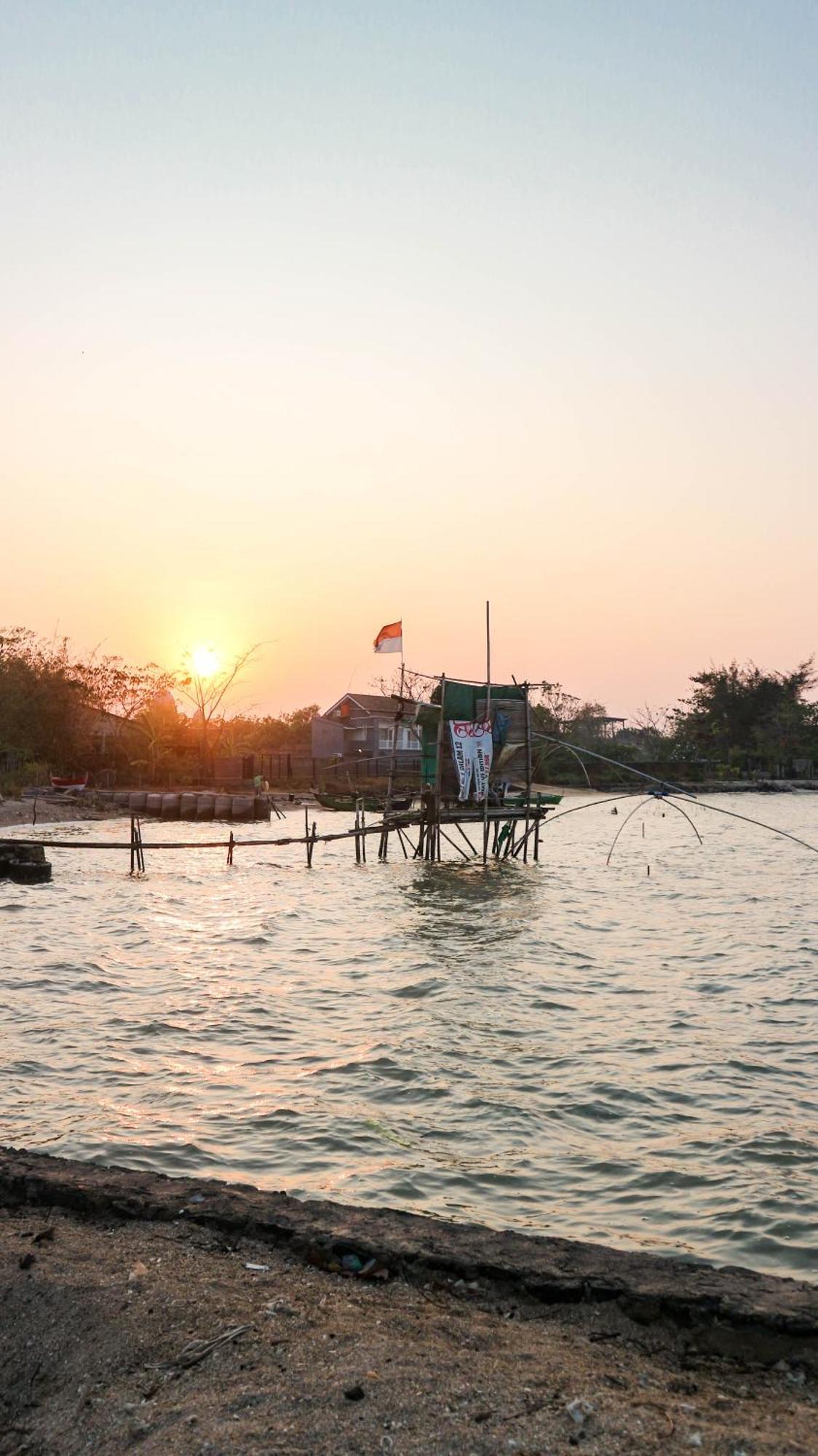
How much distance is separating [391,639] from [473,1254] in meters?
24.4

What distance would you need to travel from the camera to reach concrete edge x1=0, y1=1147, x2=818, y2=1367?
146 inches

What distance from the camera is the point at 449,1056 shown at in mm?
8672

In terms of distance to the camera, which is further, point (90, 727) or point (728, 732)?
point (728, 732)

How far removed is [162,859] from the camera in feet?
91.8

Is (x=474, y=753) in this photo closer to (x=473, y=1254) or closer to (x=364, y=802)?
(x=364, y=802)

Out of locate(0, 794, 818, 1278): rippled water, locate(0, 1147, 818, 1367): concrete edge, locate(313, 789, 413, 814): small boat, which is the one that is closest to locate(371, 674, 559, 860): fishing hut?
locate(313, 789, 413, 814): small boat

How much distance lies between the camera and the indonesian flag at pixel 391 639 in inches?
1102

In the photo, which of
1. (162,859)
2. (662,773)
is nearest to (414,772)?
(162,859)

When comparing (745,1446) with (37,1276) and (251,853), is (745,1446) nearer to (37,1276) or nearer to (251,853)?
(37,1276)

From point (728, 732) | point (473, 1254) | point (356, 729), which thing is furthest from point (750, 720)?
point (473, 1254)

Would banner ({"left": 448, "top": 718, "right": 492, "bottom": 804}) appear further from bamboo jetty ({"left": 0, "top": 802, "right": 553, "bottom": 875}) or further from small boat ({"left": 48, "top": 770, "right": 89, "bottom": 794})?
small boat ({"left": 48, "top": 770, "right": 89, "bottom": 794})

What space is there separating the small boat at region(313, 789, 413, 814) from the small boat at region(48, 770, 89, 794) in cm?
1004

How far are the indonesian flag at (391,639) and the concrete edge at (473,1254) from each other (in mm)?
23361

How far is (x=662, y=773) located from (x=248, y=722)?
29.1 metres
